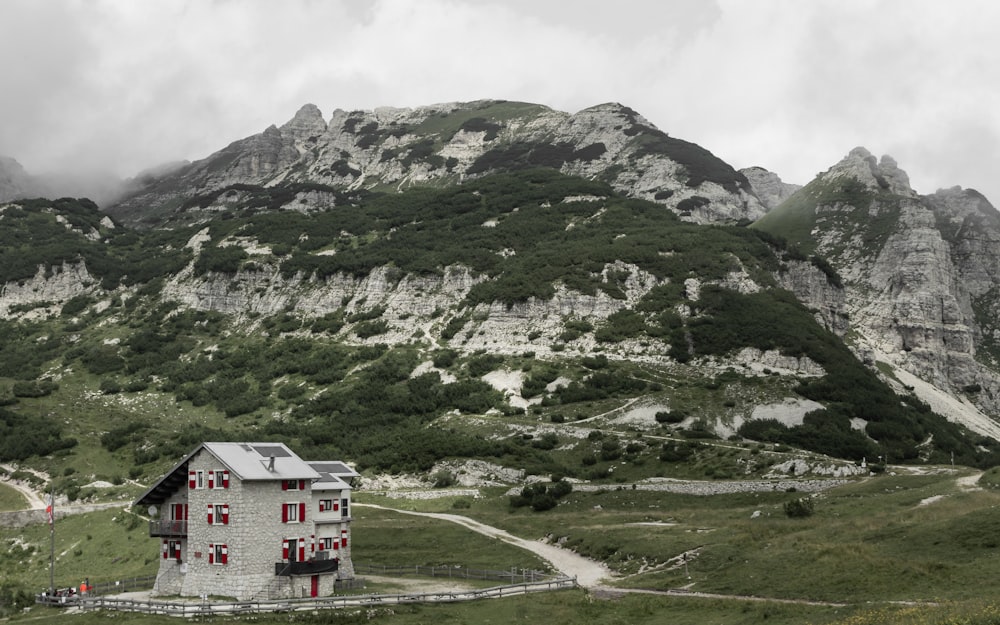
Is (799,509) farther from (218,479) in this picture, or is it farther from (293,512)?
(218,479)

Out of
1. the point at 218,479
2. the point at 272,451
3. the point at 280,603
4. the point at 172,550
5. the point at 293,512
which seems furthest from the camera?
the point at 272,451

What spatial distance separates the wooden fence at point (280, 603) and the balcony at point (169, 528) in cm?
509

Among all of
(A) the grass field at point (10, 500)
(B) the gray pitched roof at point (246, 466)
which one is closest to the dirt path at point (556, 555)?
(B) the gray pitched roof at point (246, 466)

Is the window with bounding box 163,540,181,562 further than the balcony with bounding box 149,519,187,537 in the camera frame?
Yes

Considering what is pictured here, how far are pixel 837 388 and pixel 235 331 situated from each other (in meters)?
120

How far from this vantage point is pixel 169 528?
168ft

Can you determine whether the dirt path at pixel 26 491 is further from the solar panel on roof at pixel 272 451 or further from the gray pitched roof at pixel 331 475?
the solar panel on roof at pixel 272 451

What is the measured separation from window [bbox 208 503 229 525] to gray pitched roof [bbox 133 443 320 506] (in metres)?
2.24

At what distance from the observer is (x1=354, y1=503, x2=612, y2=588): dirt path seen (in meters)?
55.2

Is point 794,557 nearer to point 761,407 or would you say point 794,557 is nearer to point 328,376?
point 761,407

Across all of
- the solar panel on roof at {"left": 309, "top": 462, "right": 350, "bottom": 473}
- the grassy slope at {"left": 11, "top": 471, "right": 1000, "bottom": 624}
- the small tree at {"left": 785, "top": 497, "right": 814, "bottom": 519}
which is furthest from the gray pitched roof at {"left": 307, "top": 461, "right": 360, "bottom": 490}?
the small tree at {"left": 785, "top": 497, "right": 814, "bottom": 519}

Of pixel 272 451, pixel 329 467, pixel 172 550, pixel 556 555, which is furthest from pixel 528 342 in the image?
pixel 172 550

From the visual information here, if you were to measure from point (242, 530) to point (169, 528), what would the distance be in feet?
23.2

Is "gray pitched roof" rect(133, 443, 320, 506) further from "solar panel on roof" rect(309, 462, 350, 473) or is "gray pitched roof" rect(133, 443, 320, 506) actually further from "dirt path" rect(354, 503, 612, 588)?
"dirt path" rect(354, 503, 612, 588)
